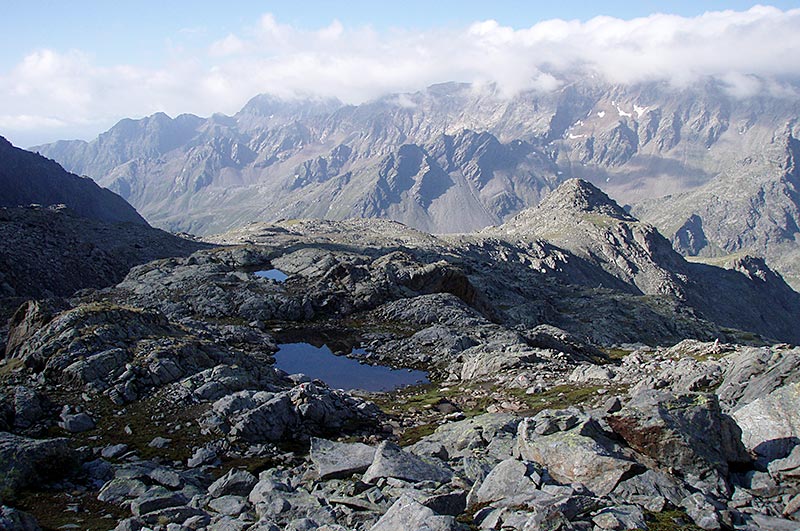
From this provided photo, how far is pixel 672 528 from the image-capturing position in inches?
647

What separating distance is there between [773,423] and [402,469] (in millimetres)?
14400

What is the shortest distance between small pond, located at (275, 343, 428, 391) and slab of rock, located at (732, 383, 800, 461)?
1017 inches

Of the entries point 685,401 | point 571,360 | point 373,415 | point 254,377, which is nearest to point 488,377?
point 571,360

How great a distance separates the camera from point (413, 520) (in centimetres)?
1585

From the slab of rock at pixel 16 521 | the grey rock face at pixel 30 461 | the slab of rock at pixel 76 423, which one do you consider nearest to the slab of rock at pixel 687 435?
the slab of rock at pixel 16 521

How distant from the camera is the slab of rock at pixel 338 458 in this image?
73.2ft

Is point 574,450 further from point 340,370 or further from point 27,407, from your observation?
point 340,370

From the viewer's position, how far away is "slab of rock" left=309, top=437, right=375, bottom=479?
22297 millimetres

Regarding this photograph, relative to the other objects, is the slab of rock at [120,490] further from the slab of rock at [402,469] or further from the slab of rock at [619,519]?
the slab of rock at [619,519]

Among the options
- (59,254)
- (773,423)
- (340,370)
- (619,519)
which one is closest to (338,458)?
(619,519)

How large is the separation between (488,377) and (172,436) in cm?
2434

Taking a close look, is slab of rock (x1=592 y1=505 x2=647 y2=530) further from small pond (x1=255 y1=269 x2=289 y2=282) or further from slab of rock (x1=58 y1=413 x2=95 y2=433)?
small pond (x1=255 y1=269 x2=289 y2=282)

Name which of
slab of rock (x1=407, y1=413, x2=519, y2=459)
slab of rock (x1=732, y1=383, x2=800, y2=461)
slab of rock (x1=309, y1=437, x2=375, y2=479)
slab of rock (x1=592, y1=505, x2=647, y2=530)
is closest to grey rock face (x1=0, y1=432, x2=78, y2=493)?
slab of rock (x1=309, y1=437, x2=375, y2=479)

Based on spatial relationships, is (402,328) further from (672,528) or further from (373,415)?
(672,528)
